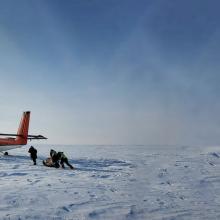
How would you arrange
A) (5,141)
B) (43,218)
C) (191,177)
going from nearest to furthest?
(43,218) < (191,177) < (5,141)

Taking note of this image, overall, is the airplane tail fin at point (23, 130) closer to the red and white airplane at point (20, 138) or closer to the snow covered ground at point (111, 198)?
the red and white airplane at point (20, 138)

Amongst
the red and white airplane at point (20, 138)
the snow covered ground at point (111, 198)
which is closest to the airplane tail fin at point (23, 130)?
the red and white airplane at point (20, 138)

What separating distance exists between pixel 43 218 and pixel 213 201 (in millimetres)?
5804

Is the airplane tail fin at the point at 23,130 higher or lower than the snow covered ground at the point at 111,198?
higher

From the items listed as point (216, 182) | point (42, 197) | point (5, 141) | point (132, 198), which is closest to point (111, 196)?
point (132, 198)

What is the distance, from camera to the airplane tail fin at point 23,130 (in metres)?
32.3

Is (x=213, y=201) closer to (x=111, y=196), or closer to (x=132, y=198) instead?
(x=132, y=198)

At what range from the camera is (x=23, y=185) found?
41.3 ft

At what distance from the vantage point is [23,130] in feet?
108

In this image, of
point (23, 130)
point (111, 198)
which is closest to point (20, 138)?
point (23, 130)

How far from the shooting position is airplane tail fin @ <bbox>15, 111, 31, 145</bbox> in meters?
32.3

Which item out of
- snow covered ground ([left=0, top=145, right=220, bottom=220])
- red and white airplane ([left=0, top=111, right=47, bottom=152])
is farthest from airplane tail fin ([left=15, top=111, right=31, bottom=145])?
snow covered ground ([left=0, top=145, right=220, bottom=220])

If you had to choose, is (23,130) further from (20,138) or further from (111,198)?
(111,198)

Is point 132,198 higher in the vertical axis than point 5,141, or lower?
lower
